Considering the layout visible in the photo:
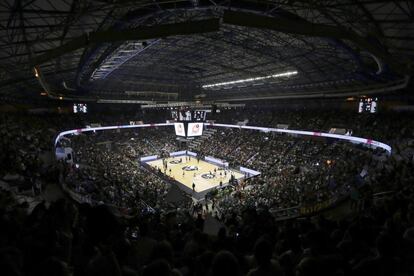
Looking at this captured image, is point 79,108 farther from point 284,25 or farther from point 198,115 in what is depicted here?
point 284,25

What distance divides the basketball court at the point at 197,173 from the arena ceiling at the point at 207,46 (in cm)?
1358

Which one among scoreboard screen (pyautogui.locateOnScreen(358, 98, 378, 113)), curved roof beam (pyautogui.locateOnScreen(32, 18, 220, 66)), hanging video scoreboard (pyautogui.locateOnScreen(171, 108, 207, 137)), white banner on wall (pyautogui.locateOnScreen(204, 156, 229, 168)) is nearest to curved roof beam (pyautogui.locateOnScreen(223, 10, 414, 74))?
curved roof beam (pyautogui.locateOnScreen(32, 18, 220, 66))

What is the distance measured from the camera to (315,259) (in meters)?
2.91

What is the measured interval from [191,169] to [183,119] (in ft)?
27.2

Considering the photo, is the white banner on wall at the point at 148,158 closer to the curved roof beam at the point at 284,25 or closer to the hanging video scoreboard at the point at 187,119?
the hanging video scoreboard at the point at 187,119

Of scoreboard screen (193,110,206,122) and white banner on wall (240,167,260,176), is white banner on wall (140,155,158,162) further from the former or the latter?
white banner on wall (240,167,260,176)

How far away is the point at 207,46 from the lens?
976 inches

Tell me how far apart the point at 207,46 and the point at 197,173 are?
62.4ft

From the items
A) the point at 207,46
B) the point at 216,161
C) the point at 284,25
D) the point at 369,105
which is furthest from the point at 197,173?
the point at 284,25

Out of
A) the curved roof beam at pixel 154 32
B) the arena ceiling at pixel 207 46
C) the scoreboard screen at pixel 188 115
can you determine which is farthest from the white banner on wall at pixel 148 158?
the curved roof beam at pixel 154 32

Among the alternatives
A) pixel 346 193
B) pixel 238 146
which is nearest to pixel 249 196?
pixel 346 193

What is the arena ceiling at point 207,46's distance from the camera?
10.4 metres

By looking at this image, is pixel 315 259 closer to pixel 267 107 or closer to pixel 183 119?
pixel 183 119

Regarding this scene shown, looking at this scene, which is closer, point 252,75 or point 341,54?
point 341,54
